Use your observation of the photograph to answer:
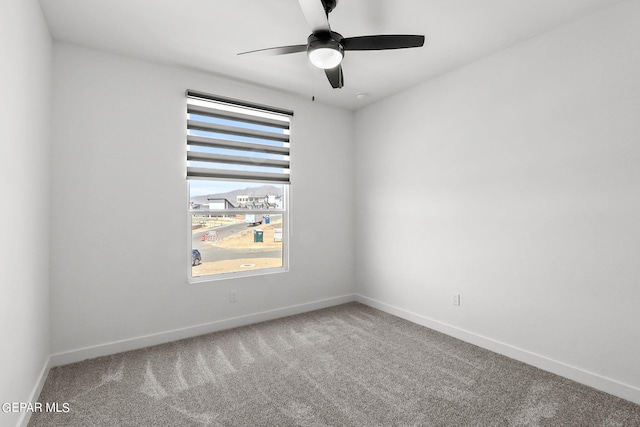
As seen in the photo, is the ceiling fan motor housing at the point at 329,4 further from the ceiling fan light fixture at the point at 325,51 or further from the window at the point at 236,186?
the window at the point at 236,186

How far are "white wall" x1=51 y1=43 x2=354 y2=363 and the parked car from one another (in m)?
0.15

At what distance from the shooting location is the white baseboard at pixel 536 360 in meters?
2.12

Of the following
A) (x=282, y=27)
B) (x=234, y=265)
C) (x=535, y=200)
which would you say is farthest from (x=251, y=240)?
(x=535, y=200)

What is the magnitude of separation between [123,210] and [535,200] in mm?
3632

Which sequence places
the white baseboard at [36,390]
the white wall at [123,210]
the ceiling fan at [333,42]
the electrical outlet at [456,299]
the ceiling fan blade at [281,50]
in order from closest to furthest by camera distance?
the white baseboard at [36,390] → the ceiling fan at [333,42] → the ceiling fan blade at [281,50] → the white wall at [123,210] → the electrical outlet at [456,299]

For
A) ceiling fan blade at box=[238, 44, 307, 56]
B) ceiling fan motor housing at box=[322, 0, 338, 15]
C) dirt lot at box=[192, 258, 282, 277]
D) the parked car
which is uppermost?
ceiling fan motor housing at box=[322, 0, 338, 15]

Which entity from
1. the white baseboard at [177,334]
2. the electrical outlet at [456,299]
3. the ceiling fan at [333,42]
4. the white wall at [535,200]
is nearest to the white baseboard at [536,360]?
the white wall at [535,200]

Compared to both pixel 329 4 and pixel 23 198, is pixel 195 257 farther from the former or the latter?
pixel 329 4

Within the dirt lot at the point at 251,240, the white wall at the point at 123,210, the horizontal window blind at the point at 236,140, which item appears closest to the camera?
the white wall at the point at 123,210

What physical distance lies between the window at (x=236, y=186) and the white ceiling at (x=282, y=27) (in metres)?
0.53

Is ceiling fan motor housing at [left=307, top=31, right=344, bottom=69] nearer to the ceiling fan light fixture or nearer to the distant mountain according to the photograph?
the ceiling fan light fixture

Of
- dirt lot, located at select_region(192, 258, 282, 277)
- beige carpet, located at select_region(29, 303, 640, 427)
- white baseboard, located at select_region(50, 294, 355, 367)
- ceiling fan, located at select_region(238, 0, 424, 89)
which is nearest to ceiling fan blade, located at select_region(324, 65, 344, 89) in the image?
ceiling fan, located at select_region(238, 0, 424, 89)

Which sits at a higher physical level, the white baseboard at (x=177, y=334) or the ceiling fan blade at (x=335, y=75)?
the ceiling fan blade at (x=335, y=75)

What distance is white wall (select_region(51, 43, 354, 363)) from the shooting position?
2.62 metres
